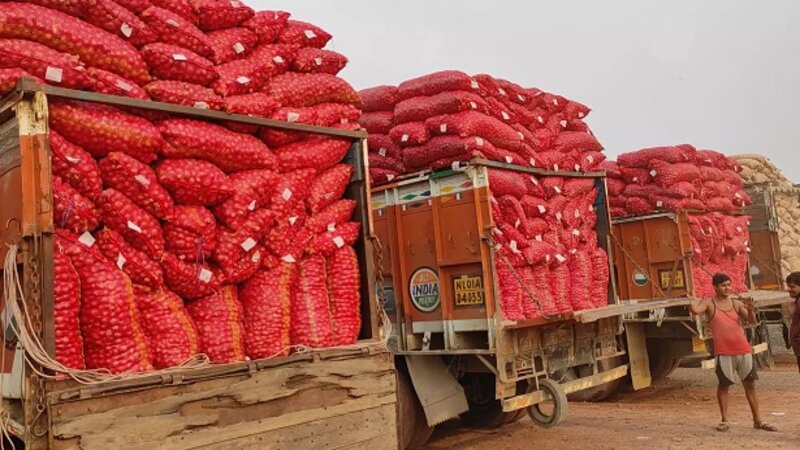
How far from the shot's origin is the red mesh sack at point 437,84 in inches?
271

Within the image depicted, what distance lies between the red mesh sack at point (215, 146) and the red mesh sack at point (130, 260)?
551 mm

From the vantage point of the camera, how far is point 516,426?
7.73 m

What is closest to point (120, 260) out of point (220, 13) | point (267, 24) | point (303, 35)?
point (220, 13)

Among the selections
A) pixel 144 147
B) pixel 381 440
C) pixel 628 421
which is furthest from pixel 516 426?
pixel 144 147

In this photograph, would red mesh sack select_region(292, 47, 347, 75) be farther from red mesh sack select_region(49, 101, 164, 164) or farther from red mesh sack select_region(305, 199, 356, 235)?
red mesh sack select_region(49, 101, 164, 164)

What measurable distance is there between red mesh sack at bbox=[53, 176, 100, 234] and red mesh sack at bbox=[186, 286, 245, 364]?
74cm

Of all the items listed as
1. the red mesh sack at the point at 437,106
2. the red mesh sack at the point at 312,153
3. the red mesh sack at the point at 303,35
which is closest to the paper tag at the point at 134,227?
the red mesh sack at the point at 312,153

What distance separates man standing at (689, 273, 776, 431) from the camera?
6.80 metres

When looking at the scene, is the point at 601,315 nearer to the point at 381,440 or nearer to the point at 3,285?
the point at 381,440

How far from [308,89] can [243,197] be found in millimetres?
993

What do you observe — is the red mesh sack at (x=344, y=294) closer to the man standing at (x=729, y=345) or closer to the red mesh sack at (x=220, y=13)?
the red mesh sack at (x=220, y=13)

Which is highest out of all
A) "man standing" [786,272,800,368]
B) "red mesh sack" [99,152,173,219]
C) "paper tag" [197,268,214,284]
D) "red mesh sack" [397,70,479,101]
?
"red mesh sack" [397,70,479,101]

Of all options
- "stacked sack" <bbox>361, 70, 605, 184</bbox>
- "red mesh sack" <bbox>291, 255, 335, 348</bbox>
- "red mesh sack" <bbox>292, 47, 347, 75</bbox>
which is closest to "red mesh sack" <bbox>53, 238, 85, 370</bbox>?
"red mesh sack" <bbox>291, 255, 335, 348</bbox>

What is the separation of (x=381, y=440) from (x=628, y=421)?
463cm
